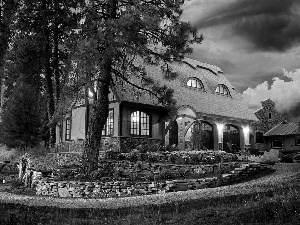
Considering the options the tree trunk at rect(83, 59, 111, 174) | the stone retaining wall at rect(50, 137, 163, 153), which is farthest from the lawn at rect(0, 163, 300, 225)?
the stone retaining wall at rect(50, 137, 163, 153)

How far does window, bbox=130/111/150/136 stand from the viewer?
23831mm

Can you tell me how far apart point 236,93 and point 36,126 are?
17667 millimetres

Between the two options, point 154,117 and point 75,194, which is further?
point 154,117

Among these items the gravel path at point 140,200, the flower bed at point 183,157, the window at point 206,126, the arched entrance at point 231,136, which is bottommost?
the gravel path at point 140,200

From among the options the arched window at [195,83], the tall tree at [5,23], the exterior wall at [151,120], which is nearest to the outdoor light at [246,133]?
the arched window at [195,83]

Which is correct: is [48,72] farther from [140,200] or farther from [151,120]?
[140,200]

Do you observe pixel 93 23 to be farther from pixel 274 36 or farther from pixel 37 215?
pixel 274 36

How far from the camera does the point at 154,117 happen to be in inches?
982

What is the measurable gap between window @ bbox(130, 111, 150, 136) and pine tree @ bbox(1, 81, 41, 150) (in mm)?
7591

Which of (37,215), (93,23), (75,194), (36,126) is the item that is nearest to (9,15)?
(36,126)

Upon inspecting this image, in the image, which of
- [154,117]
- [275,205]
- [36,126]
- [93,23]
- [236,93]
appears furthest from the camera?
[236,93]

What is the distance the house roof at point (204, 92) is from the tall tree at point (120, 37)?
813 centimetres

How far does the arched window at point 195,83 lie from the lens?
95.6 feet

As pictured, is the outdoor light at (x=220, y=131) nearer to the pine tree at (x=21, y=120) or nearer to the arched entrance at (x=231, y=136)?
the arched entrance at (x=231, y=136)
